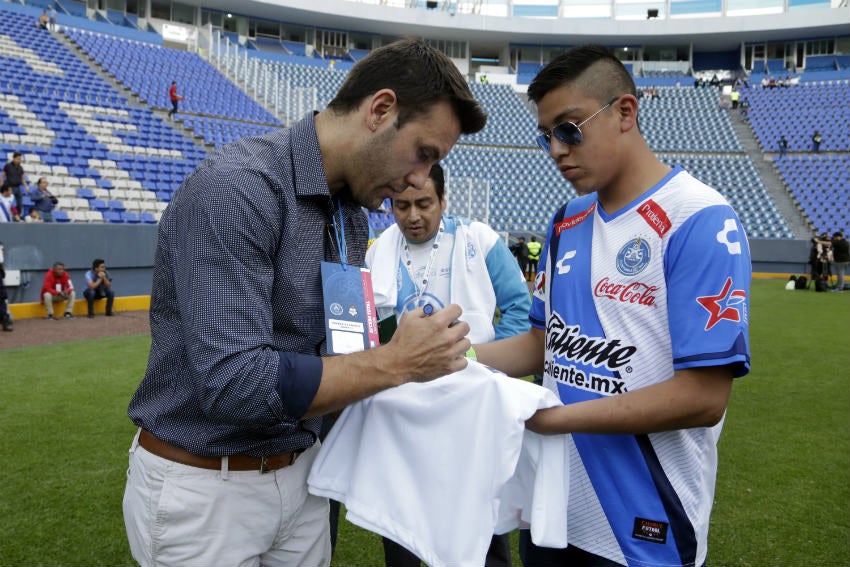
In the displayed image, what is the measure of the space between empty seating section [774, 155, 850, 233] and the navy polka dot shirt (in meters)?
29.1

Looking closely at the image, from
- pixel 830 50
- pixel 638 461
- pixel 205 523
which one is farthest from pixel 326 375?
pixel 830 50

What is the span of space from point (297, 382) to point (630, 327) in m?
0.91

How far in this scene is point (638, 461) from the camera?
5.87ft

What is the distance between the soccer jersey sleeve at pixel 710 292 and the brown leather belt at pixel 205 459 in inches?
41.6

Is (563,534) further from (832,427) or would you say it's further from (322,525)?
(832,427)

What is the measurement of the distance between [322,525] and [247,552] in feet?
0.89

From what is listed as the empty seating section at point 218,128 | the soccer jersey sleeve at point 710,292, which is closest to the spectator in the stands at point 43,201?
the empty seating section at point 218,128

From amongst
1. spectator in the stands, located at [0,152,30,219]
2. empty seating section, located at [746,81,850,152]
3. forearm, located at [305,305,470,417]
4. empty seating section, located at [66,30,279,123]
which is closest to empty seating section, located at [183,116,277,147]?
empty seating section, located at [66,30,279,123]

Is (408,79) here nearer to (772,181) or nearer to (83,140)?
(83,140)

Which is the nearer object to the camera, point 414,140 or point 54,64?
point 414,140

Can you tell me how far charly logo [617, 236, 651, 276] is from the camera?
5.89ft

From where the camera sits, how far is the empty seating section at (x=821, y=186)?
2650 cm

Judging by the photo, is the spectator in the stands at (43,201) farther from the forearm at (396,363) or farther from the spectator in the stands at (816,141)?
the spectator in the stands at (816,141)

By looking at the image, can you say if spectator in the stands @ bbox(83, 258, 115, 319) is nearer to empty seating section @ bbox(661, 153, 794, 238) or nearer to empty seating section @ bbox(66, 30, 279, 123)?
empty seating section @ bbox(66, 30, 279, 123)
